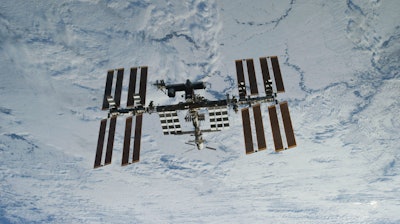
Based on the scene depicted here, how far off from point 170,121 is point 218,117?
1.61 meters

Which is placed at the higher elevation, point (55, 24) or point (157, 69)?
point (55, 24)

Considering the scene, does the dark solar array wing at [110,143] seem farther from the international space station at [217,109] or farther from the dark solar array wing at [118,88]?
the dark solar array wing at [118,88]

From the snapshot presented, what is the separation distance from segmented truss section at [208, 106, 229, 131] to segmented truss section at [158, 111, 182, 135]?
1134 millimetres

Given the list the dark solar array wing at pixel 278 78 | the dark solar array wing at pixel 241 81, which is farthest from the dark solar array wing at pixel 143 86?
the dark solar array wing at pixel 278 78

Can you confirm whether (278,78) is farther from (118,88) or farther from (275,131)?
(118,88)

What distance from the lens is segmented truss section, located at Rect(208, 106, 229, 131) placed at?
27.4 ft

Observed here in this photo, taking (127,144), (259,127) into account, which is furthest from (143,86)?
(259,127)

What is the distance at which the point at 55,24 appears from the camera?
14.6m

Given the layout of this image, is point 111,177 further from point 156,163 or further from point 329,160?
point 329,160

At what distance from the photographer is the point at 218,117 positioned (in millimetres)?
8586

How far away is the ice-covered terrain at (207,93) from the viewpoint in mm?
14125

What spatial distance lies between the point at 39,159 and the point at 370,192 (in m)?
35.3

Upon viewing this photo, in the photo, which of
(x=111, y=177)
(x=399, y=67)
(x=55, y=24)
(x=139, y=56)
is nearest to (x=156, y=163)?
(x=111, y=177)

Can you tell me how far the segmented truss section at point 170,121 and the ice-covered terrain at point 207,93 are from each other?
106cm
